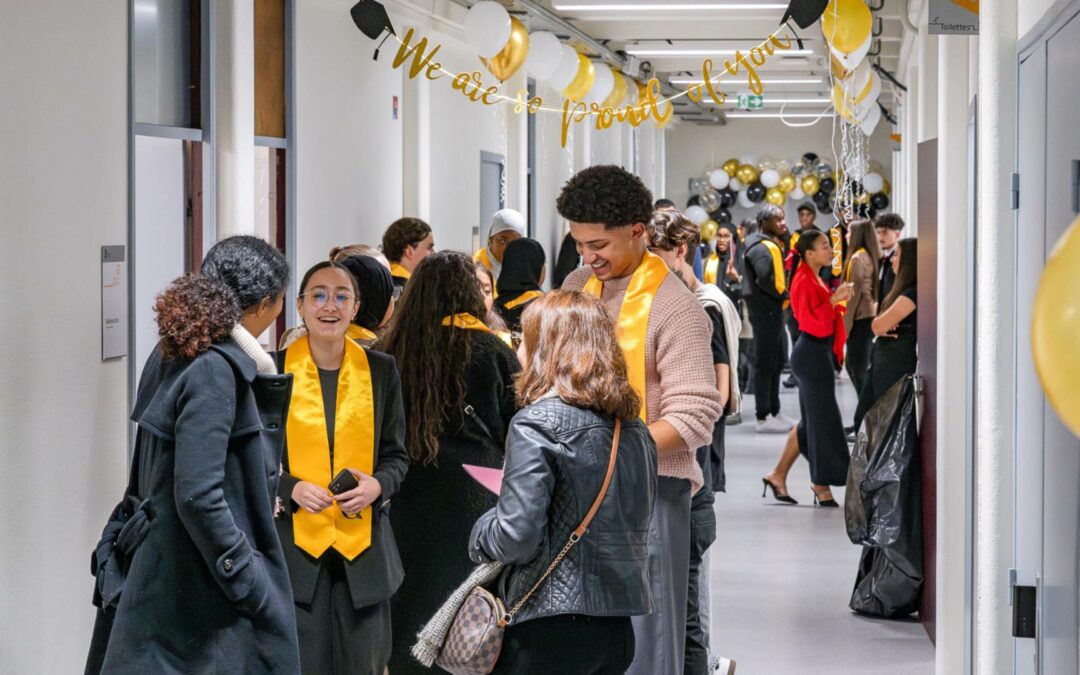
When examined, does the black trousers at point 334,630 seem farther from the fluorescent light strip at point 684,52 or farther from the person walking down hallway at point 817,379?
the fluorescent light strip at point 684,52

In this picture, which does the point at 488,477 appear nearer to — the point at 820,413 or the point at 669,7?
the point at 820,413

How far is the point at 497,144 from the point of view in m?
11.4

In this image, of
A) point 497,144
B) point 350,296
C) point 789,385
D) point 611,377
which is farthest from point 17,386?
point 789,385

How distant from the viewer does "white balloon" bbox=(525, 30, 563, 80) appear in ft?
30.0

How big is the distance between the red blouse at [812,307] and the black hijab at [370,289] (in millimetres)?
4291

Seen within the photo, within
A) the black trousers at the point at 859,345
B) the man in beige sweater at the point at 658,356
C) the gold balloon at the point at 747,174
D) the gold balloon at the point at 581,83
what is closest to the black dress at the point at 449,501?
the man in beige sweater at the point at 658,356

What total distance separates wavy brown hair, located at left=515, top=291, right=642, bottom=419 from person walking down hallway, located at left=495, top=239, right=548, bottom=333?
3.10m

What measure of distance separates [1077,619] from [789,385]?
1307cm

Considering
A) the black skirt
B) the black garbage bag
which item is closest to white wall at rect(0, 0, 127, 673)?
the black garbage bag

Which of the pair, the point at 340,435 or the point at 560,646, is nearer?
the point at 560,646

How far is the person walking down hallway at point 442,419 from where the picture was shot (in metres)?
3.80

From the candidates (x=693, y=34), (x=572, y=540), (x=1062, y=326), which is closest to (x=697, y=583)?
(x=572, y=540)

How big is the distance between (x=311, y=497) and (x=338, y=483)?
76mm

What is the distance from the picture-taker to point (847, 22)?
269 inches
